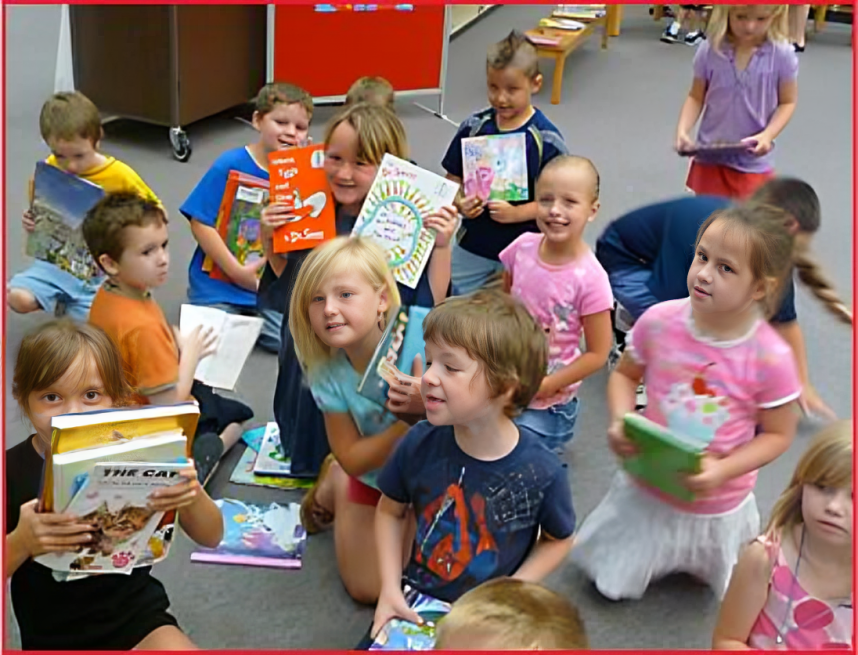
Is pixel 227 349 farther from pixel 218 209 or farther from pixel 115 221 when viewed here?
pixel 218 209

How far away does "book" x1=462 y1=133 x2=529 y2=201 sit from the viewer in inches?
137

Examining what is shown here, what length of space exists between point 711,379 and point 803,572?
1.99 ft

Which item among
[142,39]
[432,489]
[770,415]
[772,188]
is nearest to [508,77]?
[772,188]

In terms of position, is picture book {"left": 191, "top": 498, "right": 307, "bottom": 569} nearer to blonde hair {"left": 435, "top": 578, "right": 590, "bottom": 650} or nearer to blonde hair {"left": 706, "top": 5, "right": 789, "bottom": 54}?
blonde hair {"left": 435, "top": 578, "right": 590, "bottom": 650}

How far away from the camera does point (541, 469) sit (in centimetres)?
202

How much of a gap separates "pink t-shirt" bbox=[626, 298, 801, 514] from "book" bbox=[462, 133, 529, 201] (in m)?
A: 1.20

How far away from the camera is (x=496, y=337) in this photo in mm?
1953

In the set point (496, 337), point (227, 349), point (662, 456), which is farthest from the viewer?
point (227, 349)

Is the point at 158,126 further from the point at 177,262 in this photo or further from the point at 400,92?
the point at 177,262

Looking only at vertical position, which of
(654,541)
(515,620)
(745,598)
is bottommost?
(654,541)

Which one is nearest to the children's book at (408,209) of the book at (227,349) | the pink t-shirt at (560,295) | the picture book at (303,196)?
the picture book at (303,196)

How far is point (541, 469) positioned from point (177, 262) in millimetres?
2655

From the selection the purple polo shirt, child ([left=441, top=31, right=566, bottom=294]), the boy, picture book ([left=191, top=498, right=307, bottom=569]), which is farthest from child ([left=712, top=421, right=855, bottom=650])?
the purple polo shirt

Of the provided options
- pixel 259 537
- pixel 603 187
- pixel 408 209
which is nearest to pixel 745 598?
pixel 259 537
